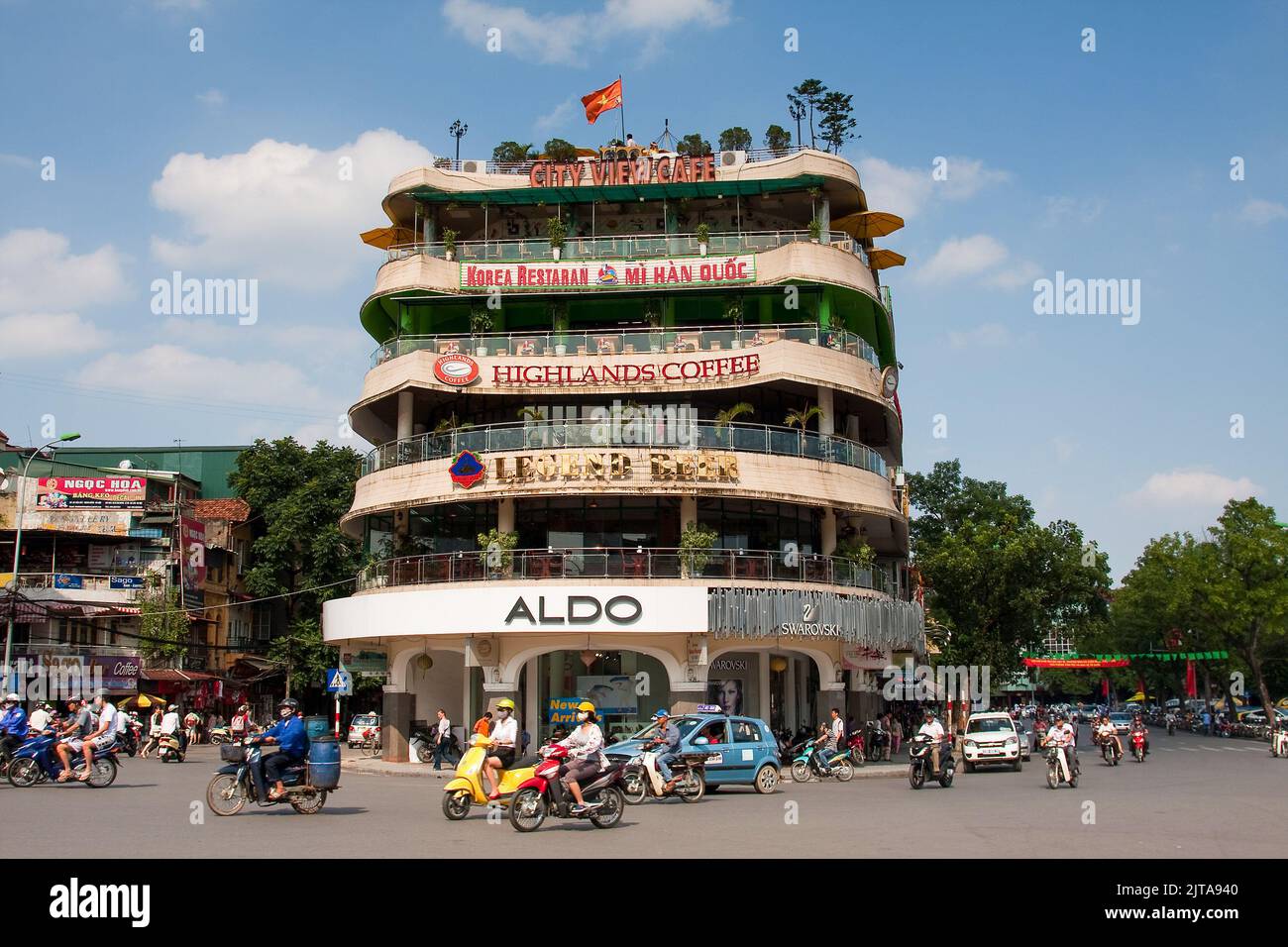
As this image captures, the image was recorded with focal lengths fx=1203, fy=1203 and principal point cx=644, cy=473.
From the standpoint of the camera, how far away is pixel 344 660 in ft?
123

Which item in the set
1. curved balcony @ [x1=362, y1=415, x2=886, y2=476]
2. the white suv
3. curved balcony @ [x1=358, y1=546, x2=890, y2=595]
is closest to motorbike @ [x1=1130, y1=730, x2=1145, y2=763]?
the white suv

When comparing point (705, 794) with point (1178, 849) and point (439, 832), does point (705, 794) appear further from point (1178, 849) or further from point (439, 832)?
point (1178, 849)

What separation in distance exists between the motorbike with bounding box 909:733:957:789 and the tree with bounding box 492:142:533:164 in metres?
22.8

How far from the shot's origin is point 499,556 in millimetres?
31625

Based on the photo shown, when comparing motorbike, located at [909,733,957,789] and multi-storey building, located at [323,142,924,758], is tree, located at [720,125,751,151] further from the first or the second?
motorbike, located at [909,733,957,789]

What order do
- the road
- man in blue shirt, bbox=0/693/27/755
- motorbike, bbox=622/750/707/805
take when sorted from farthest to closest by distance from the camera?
man in blue shirt, bbox=0/693/27/755, motorbike, bbox=622/750/707/805, the road

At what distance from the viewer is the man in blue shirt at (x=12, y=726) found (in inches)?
838

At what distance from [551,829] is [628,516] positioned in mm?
18059

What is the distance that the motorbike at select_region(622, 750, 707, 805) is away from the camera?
20641 mm

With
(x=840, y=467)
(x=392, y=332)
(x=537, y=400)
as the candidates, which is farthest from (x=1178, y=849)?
(x=392, y=332)

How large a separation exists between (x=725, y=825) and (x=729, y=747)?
679cm

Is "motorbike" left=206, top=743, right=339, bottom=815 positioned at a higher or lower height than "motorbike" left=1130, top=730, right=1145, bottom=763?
higher

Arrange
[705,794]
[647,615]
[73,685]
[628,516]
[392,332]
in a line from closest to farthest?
[705,794] → [647,615] → [628,516] → [392,332] → [73,685]

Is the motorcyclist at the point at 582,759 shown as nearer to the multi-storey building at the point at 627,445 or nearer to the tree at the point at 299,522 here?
the multi-storey building at the point at 627,445
